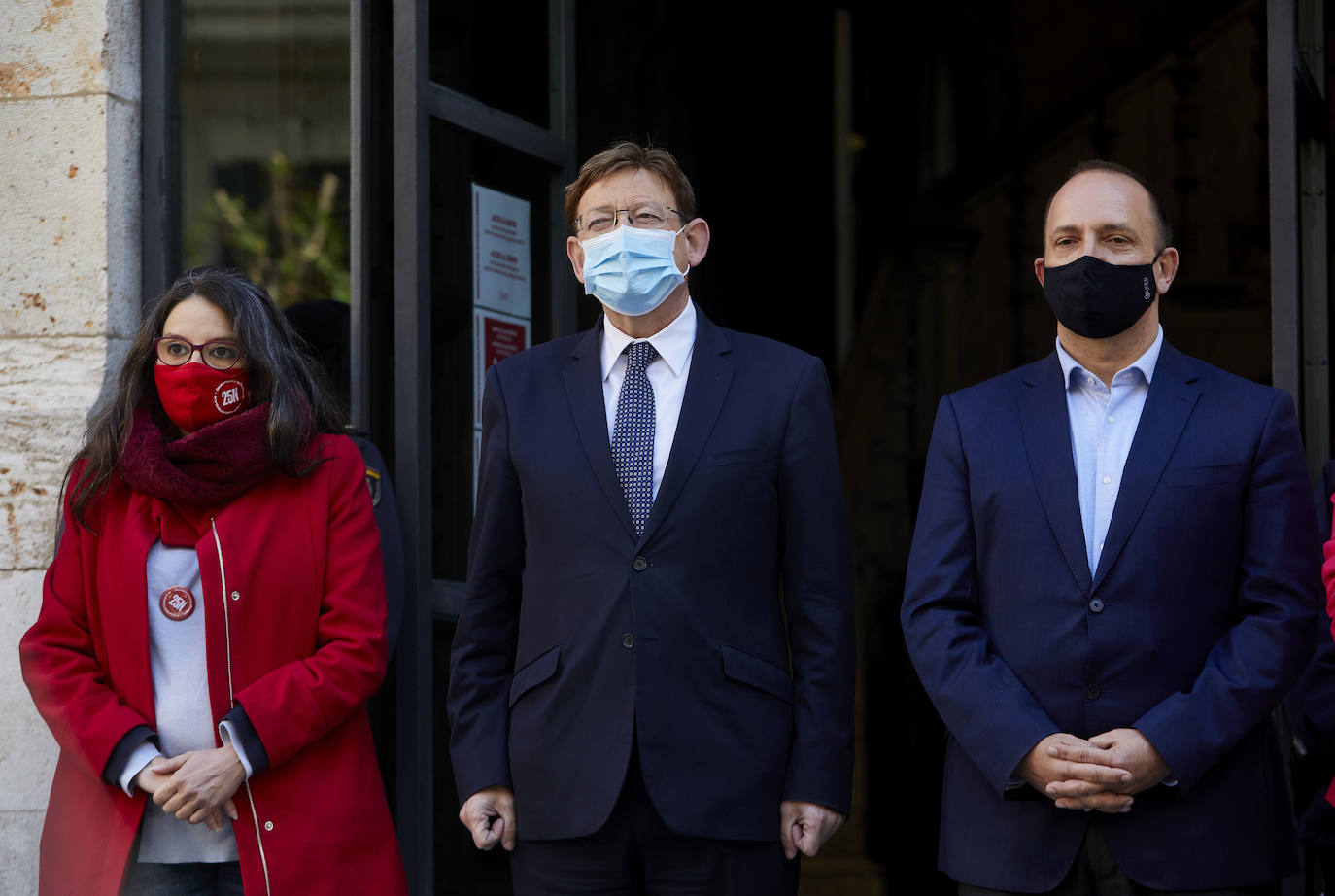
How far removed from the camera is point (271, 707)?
366 cm

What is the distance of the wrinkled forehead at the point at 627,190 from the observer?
12.2 ft

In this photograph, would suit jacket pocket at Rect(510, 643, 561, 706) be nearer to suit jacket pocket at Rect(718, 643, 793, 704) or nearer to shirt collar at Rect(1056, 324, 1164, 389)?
suit jacket pocket at Rect(718, 643, 793, 704)

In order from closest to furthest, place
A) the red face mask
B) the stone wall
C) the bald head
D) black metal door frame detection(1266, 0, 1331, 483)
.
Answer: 1. the bald head
2. the red face mask
3. black metal door frame detection(1266, 0, 1331, 483)
4. the stone wall

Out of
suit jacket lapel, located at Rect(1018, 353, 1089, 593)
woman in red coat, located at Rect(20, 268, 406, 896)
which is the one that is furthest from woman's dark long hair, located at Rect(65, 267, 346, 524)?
suit jacket lapel, located at Rect(1018, 353, 1089, 593)

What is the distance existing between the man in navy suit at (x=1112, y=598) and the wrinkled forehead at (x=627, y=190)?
802 millimetres

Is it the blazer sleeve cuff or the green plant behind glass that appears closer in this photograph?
the blazer sleeve cuff

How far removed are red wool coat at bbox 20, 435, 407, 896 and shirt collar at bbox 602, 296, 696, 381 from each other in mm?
723

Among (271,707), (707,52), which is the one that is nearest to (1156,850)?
(271,707)

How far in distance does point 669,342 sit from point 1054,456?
860 mm

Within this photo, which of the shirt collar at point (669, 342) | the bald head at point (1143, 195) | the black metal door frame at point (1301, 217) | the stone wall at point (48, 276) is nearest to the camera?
the bald head at point (1143, 195)

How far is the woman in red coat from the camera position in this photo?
12.1 ft

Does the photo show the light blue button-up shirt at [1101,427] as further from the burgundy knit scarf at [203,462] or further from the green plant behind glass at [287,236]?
the green plant behind glass at [287,236]

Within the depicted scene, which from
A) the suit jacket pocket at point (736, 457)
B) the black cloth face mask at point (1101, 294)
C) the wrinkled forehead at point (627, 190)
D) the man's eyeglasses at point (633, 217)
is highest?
the wrinkled forehead at point (627, 190)

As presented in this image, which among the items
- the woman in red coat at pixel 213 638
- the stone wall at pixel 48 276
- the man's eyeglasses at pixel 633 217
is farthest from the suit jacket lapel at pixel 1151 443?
the stone wall at pixel 48 276
